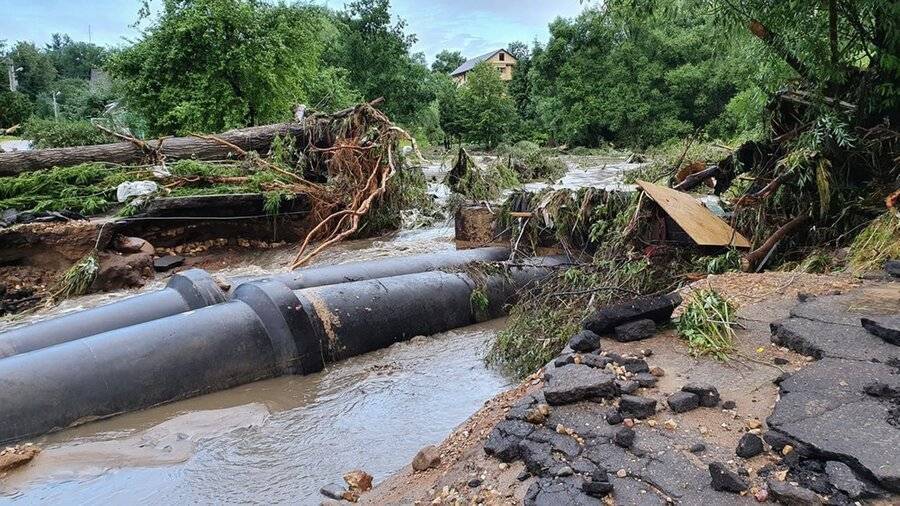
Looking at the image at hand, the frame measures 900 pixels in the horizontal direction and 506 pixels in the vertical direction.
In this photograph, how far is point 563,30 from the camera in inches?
1432

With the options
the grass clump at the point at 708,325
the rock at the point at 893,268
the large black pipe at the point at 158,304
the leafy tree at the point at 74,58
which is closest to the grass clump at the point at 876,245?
the rock at the point at 893,268

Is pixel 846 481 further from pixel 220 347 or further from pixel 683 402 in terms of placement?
pixel 220 347

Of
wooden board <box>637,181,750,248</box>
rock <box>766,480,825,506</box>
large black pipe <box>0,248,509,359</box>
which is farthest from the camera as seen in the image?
wooden board <box>637,181,750,248</box>

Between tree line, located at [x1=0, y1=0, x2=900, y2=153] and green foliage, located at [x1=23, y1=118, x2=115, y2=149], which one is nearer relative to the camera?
tree line, located at [x1=0, y1=0, x2=900, y2=153]

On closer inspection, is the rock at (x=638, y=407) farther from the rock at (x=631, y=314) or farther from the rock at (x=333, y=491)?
the rock at (x=333, y=491)

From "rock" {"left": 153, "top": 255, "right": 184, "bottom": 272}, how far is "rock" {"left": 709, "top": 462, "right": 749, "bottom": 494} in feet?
28.5

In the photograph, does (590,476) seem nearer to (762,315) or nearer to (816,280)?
(762,315)

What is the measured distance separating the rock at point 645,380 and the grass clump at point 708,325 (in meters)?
0.51

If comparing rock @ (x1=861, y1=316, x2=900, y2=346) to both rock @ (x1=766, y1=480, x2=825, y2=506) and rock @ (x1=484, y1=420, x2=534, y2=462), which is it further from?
rock @ (x1=484, y1=420, x2=534, y2=462)

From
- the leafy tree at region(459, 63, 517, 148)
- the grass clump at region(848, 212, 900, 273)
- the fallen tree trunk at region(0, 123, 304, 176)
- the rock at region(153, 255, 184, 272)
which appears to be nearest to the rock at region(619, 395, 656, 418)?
the grass clump at region(848, 212, 900, 273)

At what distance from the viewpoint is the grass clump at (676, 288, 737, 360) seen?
3.67 metres

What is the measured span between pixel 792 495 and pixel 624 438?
70 cm

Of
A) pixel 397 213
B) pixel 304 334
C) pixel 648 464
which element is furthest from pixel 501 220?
pixel 648 464

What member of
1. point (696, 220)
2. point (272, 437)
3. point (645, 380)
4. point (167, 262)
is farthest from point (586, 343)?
point (167, 262)
